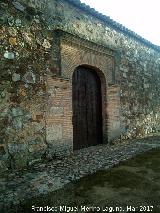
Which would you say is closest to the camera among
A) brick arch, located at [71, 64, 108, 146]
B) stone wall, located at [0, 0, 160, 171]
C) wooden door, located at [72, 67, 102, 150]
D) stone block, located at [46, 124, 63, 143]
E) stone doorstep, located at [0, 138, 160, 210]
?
stone doorstep, located at [0, 138, 160, 210]

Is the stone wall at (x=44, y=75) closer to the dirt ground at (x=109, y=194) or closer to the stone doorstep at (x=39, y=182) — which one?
the stone doorstep at (x=39, y=182)

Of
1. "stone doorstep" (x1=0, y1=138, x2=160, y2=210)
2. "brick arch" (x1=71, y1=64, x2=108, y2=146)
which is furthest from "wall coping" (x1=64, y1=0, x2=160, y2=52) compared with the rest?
"stone doorstep" (x1=0, y1=138, x2=160, y2=210)

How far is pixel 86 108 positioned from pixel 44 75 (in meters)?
1.87

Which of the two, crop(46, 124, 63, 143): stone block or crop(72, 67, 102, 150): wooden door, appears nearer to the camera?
crop(46, 124, 63, 143): stone block

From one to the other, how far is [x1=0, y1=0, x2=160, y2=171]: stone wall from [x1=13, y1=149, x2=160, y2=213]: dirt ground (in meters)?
1.38

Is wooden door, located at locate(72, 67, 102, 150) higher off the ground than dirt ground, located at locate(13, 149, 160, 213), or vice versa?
wooden door, located at locate(72, 67, 102, 150)

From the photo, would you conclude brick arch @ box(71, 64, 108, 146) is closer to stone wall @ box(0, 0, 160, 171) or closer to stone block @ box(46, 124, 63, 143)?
stone wall @ box(0, 0, 160, 171)

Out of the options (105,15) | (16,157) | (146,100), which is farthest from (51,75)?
(146,100)

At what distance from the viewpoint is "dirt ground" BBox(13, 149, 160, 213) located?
9.19 feet

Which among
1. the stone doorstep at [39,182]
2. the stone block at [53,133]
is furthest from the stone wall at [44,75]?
the stone doorstep at [39,182]

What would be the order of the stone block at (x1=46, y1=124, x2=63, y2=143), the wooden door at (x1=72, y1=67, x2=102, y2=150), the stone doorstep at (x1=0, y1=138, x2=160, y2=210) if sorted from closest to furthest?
1. the stone doorstep at (x1=0, y1=138, x2=160, y2=210)
2. the stone block at (x1=46, y1=124, x2=63, y2=143)
3. the wooden door at (x1=72, y1=67, x2=102, y2=150)

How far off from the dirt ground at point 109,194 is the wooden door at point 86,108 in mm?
2085

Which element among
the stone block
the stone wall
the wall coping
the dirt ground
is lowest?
the dirt ground

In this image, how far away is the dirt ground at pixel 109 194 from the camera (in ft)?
9.19
